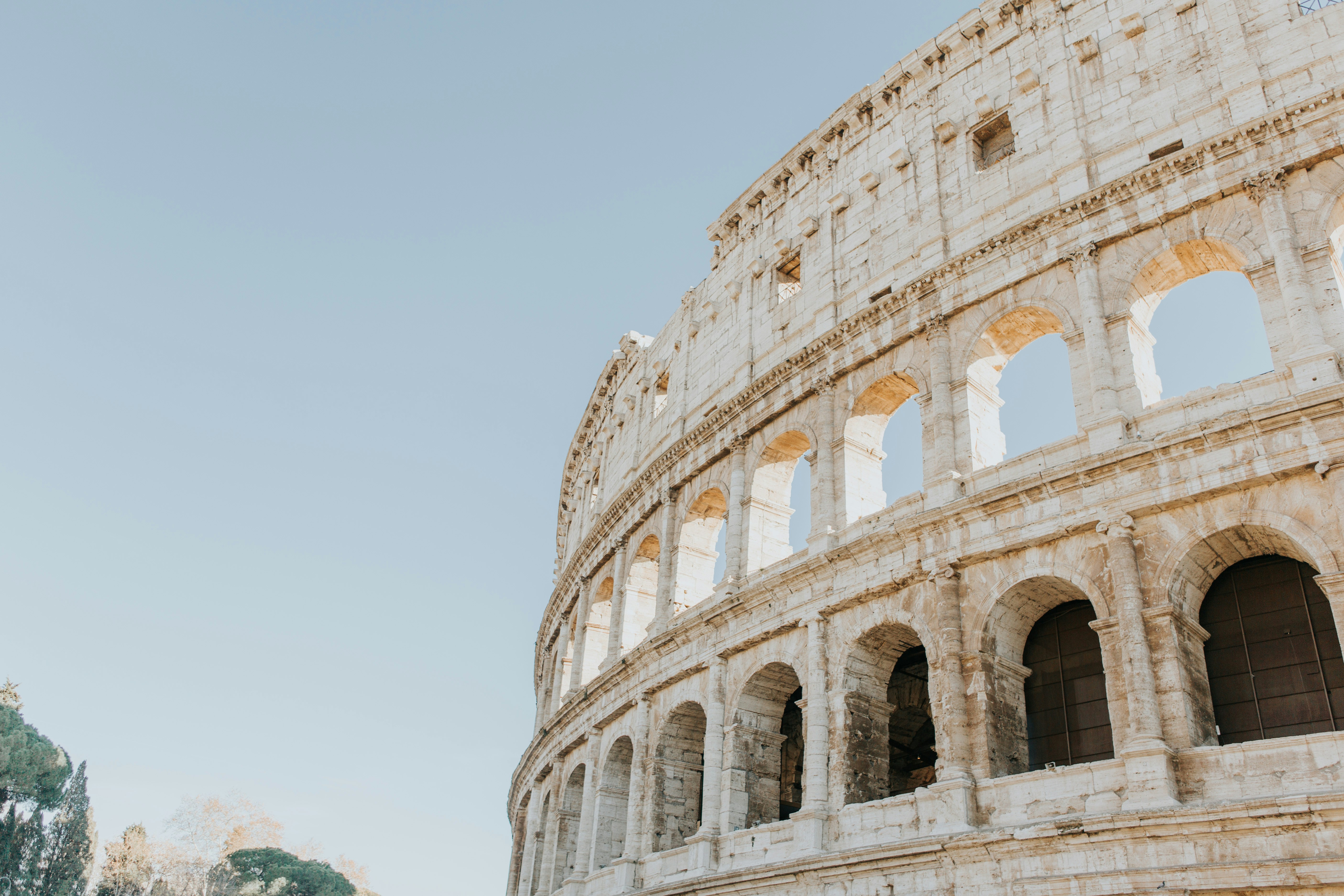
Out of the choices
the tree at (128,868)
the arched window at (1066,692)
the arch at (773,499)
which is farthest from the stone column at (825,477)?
the tree at (128,868)

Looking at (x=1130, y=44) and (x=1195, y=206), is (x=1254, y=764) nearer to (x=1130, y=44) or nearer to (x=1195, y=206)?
(x=1195, y=206)

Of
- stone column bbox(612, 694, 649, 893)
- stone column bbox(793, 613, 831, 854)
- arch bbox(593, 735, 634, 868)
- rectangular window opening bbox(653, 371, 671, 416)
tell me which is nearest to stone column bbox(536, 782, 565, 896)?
arch bbox(593, 735, 634, 868)

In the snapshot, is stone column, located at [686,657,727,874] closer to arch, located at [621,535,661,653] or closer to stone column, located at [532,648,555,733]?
arch, located at [621,535,661,653]

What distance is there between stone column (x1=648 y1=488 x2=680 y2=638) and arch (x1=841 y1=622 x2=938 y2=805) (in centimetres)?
418

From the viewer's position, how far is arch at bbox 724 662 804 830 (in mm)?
14836

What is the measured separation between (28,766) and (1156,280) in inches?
1679

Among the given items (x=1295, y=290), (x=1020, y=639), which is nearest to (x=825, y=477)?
(x=1020, y=639)

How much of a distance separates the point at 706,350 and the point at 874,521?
299 inches

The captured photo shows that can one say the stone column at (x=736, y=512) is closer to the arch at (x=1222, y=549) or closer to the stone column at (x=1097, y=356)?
the stone column at (x=1097, y=356)

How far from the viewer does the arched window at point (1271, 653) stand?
34.3 feet

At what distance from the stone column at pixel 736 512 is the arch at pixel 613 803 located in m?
3.65

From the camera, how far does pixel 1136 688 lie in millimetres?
10625

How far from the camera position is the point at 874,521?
48.3 feet

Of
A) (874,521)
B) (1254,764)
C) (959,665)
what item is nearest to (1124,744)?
(1254,764)
